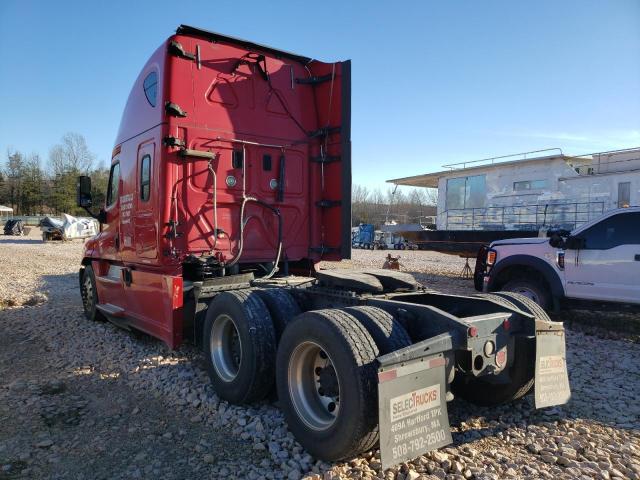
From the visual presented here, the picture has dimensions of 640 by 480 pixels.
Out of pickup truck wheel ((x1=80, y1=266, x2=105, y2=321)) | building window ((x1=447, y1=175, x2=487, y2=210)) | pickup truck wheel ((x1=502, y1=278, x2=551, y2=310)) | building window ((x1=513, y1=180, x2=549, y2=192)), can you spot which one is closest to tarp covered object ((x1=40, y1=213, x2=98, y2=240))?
building window ((x1=447, y1=175, x2=487, y2=210))

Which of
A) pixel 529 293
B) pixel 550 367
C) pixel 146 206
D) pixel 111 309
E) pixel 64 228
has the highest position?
pixel 146 206

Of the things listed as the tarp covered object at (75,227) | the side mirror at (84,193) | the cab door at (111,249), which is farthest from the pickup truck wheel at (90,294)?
the tarp covered object at (75,227)

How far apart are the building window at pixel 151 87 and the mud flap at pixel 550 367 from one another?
4.74 metres

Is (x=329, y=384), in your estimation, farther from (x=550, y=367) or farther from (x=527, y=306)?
(x=527, y=306)

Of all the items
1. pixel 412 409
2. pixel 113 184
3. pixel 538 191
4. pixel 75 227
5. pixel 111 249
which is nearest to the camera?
pixel 412 409

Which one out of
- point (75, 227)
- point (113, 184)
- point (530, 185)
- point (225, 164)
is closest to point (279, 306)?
point (225, 164)

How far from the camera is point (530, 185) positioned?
761 inches

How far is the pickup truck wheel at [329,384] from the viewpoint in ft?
9.32

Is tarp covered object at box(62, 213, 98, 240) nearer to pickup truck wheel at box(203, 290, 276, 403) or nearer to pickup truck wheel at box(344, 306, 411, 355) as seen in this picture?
pickup truck wheel at box(203, 290, 276, 403)

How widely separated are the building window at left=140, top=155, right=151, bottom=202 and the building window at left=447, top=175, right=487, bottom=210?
706 inches

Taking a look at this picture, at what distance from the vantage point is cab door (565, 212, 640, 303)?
6930 mm

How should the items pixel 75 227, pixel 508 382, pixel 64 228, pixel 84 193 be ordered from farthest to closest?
pixel 75 227 < pixel 64 228 < pixel 84 193 < pixel 508 382

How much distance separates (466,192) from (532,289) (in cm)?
1439

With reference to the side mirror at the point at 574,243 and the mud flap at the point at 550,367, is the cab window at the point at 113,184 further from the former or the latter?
the side mirror at the point at 574,243
